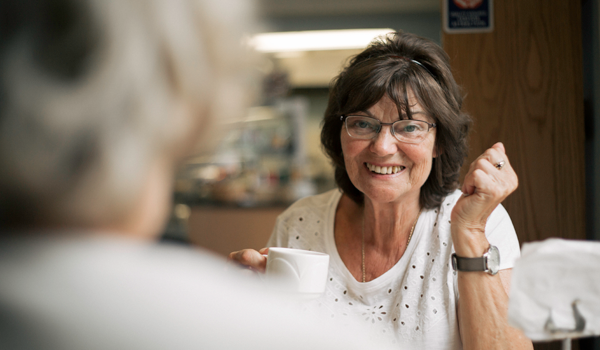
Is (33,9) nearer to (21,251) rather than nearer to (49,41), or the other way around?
(49,41)

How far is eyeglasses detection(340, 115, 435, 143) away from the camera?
4.16 feet

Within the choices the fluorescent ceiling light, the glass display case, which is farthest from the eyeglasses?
the fluorescent ceiling light

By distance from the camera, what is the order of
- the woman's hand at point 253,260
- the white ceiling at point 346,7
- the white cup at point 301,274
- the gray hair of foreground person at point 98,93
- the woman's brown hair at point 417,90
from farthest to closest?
the white ceiling at point 346,7 → the woman's brown hair at point 417,90 → the woman's hand at point 253,260 → the white cup at point 301,274 → the gray hair of foreground person at point 98,93

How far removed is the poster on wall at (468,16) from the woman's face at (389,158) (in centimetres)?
60

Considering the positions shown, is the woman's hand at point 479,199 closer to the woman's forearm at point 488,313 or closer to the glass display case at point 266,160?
the woman's forearm at point 488,313

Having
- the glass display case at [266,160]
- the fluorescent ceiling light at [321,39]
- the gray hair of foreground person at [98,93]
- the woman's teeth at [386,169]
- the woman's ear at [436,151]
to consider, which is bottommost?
the glass display case at [266,160]

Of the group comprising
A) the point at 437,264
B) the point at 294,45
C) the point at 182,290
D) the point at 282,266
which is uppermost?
the point at 294,45

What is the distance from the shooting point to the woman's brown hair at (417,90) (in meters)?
1.26

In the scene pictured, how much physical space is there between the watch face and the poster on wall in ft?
3.15

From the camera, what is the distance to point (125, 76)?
0.38 metres

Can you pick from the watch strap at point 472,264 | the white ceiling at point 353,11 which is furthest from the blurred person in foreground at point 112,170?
the white ceiling at point 353,11

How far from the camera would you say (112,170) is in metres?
0.39

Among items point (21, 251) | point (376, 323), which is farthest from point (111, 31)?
point (376, 323)

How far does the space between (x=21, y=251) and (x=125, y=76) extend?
0.17 metres
